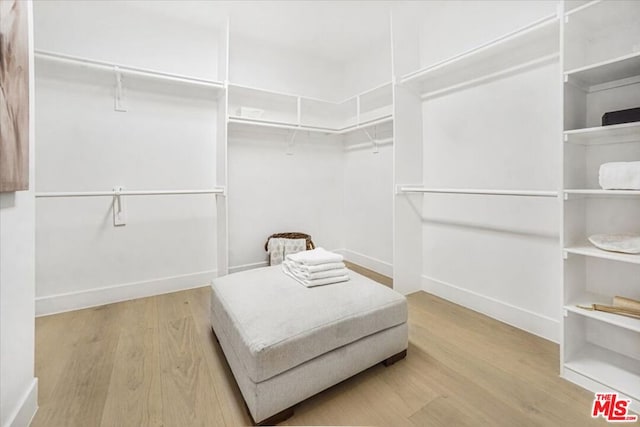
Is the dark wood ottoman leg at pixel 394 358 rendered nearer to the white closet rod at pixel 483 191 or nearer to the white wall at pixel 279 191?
the white closet rod at pixel 483 191

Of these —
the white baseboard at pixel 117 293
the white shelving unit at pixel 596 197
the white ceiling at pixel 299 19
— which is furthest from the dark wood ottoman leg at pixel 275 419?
the white ceiling at pixel 299 19

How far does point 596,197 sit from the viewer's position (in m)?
1.68

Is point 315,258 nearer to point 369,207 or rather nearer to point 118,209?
point 369,207

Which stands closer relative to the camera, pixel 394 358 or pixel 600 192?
pixel 600 192

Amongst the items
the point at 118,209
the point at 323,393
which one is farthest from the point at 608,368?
the point at 118,209

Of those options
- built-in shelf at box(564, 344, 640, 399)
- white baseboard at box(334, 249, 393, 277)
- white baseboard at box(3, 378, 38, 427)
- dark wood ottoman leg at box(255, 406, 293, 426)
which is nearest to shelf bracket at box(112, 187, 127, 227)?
white baseboard at box(3, 378, 38, 427)

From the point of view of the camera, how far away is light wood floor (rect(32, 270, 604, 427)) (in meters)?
1.32

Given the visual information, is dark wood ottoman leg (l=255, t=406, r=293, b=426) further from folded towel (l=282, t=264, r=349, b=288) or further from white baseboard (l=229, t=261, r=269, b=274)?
white baseboard (l=229, t=261, r=269, b=274)

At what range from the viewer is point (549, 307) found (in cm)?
195

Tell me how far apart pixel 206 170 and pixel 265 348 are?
7.28 ft

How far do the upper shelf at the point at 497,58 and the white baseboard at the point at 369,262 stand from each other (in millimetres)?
1822

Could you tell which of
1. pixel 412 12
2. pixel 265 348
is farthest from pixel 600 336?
pixel 412 12

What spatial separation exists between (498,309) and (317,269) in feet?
4.91

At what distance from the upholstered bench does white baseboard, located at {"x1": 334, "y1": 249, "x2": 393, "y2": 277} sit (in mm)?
1427
